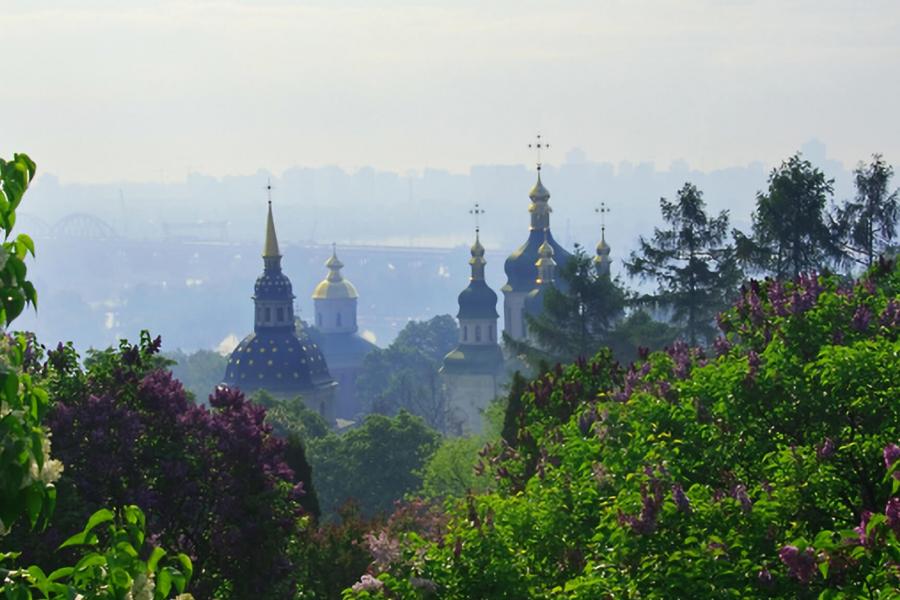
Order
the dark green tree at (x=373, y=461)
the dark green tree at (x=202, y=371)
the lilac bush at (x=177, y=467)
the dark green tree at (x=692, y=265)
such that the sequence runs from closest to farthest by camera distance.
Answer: the lilac bush at (x=177, y=467) < the dark green tree at (x=692, y=265) < the dark green tree at (x=373, y=461) < the dark green tree at (x=202, y=371)

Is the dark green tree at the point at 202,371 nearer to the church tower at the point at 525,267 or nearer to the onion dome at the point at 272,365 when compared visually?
the church tower at the point at 525,267

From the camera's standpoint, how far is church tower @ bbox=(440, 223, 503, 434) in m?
112

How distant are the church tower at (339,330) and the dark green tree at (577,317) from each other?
81.7 metres

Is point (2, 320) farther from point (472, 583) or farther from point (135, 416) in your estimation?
point (135, 416)

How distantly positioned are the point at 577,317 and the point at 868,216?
13.3 meters

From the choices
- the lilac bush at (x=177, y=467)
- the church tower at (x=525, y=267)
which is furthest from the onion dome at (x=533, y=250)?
the lilac bush at (x=177, y=467)

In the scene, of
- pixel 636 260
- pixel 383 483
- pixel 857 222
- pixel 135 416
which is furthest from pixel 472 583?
pixel 383 483

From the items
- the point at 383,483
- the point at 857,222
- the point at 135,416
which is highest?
the point at 857,222

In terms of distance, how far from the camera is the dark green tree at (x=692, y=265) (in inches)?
2004

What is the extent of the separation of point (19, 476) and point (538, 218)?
4005 inches

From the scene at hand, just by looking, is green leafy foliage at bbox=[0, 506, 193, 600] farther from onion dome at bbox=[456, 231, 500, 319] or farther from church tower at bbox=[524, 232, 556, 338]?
onion dome at bbox=[456, 231, 500, 319]

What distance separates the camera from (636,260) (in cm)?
5188

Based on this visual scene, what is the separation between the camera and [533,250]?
110 metres

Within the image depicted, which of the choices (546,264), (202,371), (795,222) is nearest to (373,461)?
(795,222)
